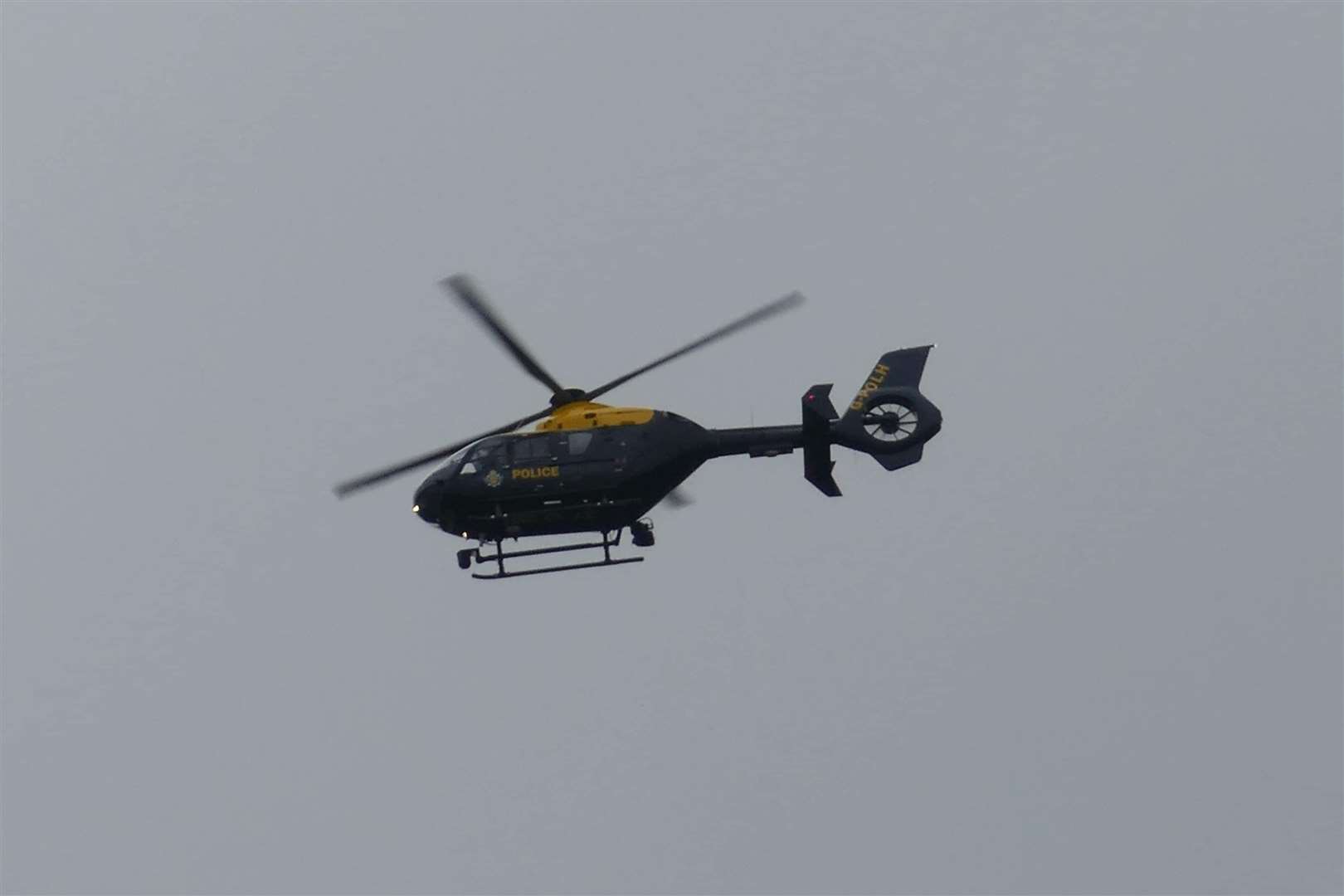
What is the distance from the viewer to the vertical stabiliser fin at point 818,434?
35.1 meters

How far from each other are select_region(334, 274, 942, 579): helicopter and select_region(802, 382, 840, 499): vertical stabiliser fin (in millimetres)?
15

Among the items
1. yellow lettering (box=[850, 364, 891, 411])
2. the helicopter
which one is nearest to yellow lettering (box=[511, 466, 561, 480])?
the helicopter

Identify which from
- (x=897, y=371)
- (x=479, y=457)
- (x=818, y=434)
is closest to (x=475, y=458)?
(x=479, y=457)

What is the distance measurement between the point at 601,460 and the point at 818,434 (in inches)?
151

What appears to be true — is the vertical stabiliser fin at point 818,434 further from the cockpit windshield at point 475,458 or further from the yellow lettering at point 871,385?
the cockpit windshield at point 475,458

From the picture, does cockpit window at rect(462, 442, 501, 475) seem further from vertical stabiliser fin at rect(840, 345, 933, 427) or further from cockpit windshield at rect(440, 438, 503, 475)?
vertical stabiliser fin at rect(840, 345, 933, 427)

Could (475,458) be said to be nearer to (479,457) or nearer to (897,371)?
(479,457)

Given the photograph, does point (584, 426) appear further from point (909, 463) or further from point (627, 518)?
point (909, 463)

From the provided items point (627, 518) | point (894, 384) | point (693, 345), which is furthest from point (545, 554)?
point (894, 384)

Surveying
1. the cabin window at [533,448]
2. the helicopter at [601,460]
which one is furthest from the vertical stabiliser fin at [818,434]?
the cabin window at [533,448]

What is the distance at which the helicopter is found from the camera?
34.8 m

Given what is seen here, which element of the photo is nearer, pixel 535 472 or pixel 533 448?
pixel 535 472

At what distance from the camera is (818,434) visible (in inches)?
1383

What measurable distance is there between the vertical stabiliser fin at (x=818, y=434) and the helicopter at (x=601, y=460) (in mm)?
15
